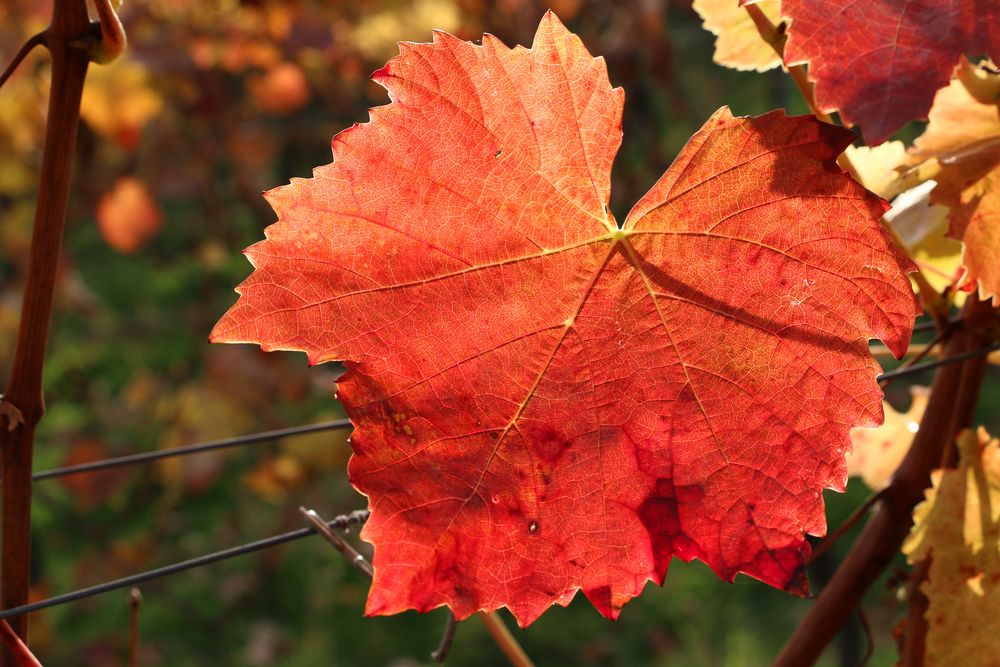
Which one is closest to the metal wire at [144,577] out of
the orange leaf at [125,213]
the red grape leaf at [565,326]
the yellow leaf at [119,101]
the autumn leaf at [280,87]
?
the red grape leaf at [565,326]

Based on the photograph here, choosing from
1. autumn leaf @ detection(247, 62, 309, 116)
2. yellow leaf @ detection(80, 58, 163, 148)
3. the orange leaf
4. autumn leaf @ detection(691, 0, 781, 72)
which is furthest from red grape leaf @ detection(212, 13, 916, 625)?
autumn leaf @ detection(247, 62, 309, 116)

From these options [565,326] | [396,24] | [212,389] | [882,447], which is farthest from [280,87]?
[565,326]

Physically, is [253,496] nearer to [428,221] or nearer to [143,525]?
[143,525]

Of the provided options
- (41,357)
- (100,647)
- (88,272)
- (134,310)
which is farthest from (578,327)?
(88,272)

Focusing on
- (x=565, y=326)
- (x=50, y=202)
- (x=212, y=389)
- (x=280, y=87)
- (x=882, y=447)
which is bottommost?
(x=212, y=389)

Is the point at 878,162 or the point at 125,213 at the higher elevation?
the point at 878,162

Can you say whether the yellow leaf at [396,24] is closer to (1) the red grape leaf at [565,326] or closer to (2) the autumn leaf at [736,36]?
(2) the autumn leaf at [736,36]

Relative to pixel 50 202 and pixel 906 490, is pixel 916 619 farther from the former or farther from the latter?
pixel 50 202
